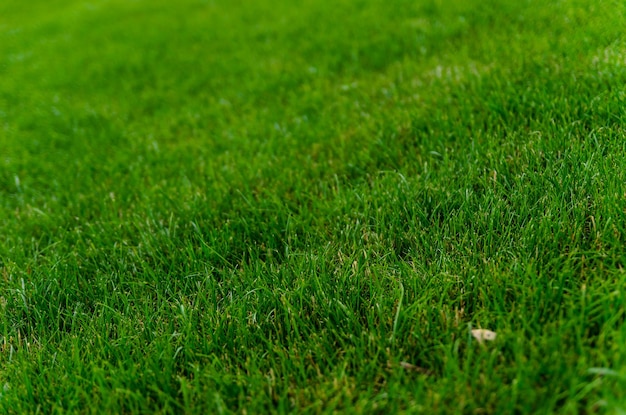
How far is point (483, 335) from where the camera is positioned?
2092 millimetres

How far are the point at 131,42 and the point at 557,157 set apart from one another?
9.00 meters

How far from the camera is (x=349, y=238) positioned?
300 centimetres

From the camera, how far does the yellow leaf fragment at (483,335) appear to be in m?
2.06

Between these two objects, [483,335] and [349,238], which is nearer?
[483,335]

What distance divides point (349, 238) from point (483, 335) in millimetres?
1107

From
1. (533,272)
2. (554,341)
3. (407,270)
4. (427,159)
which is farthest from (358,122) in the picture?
(554,341)

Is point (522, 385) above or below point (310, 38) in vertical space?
below

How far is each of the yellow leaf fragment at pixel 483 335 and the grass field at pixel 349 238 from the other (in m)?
0.03

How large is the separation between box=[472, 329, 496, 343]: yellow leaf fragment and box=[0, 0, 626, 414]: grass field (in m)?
0.03

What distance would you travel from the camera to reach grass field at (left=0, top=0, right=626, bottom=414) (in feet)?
6.73

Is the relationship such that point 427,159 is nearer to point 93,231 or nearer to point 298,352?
point 298,352

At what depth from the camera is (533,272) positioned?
2258 millimetres

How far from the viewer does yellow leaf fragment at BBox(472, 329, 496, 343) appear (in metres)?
2.06

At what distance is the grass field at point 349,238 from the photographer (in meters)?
2.05
